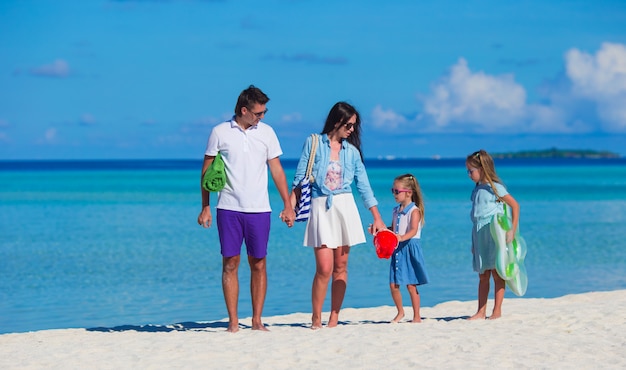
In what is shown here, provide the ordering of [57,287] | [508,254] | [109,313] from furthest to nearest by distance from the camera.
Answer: [57,287]
[109,313]
[508,254]

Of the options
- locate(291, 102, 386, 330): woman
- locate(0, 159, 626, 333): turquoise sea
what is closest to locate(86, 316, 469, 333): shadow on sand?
locate(0, 159, 626, 333): turquoise sea

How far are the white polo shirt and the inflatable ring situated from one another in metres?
2.11

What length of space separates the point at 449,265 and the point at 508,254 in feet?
25.1

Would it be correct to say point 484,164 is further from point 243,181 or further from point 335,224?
point 243,181

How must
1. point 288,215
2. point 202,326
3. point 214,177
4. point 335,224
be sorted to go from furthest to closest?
point 202,326
point 335,224
point 288,215
point 214,177

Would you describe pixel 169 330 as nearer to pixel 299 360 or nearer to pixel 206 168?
pixel 206 168

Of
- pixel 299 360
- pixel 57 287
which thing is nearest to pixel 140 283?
pixel 57 287

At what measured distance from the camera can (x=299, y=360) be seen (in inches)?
263

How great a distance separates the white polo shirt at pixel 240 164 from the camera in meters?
7.66

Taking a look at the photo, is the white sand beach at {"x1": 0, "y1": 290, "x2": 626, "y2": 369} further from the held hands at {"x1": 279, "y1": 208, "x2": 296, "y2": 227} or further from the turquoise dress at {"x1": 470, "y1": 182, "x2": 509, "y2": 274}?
the held hands at {"x1": 279, "y1": 208, "x2": 296, "y2": 227}

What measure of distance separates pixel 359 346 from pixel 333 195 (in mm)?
1354

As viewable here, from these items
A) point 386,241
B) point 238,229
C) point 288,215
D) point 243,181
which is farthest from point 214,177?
point 386,241

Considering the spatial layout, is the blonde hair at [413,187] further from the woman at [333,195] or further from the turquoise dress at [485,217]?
the woman at [333,195]

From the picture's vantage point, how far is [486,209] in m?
8.41
